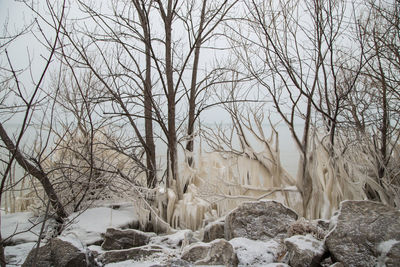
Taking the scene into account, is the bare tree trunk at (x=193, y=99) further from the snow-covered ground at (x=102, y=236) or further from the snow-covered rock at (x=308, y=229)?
the snow-covered rock at (x=308, y=229)

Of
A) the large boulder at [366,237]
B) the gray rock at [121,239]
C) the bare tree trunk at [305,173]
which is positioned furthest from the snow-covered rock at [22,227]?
the bare tree trunk at [305,173]

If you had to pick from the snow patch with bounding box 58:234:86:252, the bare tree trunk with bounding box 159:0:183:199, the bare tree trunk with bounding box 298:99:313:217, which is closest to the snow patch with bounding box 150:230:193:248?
the snow patch with bounding box 58:234:86:252

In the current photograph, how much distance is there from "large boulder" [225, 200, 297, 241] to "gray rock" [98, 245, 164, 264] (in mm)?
855

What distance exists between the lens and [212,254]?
3.09 metres

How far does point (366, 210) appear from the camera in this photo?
3186mm

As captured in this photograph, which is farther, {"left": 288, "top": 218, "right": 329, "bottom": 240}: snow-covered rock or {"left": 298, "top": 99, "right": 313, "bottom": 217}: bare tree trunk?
{"left": 298, "top": 99, "right": 313, "bottom": 217}: bare tree trunk

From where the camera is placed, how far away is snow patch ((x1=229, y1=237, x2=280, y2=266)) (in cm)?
314

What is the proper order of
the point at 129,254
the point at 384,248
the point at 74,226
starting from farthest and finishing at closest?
1. the point at 74,226
2. the point at 129,254
3. the point at 384,248

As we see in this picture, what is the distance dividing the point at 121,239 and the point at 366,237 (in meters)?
2.47

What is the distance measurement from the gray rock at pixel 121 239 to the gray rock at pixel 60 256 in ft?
2.45

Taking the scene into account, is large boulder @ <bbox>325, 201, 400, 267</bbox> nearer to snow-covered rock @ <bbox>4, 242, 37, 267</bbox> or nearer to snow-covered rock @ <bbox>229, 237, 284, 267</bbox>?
snow-covered rock @ <bbox>229, 237, 284, 267</bbox>

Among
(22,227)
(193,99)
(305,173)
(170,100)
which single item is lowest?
(22,227)

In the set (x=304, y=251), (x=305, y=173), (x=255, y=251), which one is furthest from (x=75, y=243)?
(x=305, y=173)

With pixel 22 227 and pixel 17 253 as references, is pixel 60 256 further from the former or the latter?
pixel 22 227
